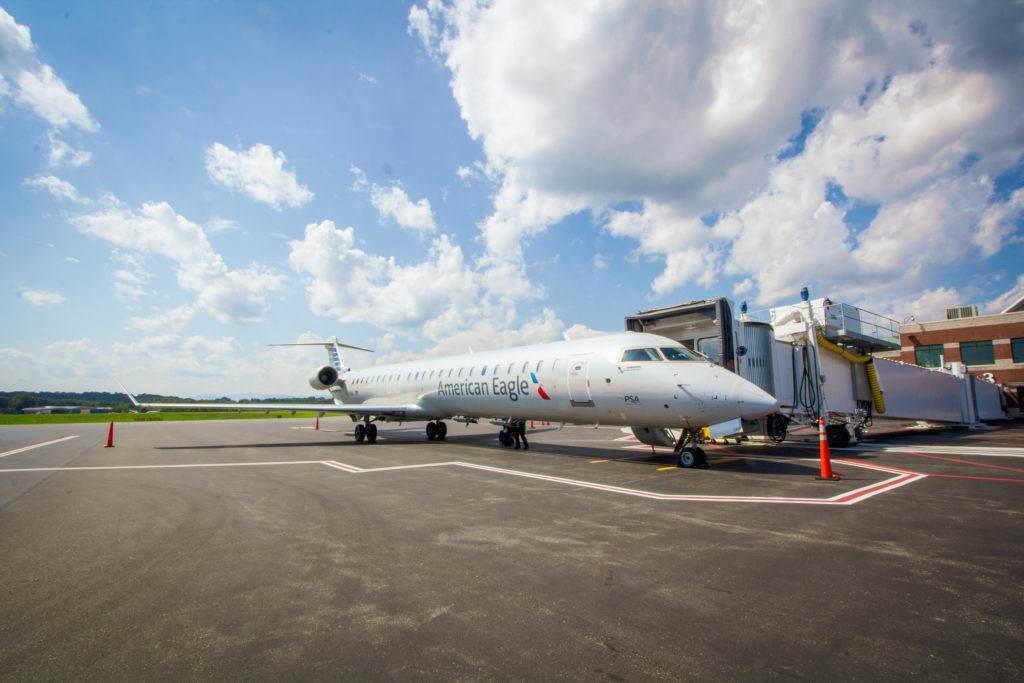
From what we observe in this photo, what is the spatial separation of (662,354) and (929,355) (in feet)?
143

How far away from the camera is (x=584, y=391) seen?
1096 centimetres

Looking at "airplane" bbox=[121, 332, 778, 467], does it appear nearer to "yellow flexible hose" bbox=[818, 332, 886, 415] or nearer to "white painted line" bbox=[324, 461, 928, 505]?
"white painted line" bbox=[324, 461, 928, 505]

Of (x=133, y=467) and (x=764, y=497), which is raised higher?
(x=764, y=497)

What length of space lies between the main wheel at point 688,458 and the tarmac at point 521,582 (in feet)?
6.43

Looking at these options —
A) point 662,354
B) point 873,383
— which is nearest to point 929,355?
point 873,383

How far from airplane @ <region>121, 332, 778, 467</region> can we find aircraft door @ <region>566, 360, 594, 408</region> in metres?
0.03

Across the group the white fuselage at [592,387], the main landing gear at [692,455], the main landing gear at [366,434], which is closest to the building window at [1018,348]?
the main landing gear at [692,455]

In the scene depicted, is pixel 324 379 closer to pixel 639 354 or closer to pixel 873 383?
pixel 639 354

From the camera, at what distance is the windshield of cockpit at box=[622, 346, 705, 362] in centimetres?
986

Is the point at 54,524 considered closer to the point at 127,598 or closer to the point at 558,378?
the point at 127,598

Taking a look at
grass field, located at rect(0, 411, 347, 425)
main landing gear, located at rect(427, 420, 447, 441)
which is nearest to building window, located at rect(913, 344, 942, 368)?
main landing gear, located at rect(427, 420, 447, 441)

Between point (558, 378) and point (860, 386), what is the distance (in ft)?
41.1

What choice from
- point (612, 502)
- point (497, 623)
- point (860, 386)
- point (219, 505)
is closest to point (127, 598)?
point (497, 623)

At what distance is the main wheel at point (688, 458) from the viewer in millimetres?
9484
